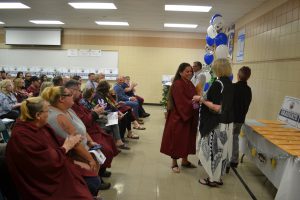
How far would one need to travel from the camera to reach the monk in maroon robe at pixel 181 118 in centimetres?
367

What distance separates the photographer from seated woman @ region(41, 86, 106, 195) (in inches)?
93.7

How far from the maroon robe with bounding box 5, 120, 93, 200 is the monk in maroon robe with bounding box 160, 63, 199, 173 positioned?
1923 mm

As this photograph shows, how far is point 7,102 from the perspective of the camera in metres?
4.94

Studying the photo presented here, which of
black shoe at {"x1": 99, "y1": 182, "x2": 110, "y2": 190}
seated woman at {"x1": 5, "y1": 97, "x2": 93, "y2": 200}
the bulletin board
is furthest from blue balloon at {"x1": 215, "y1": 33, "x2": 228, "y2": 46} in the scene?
the bulletin board

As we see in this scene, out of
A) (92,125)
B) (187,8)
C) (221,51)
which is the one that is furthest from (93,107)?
(187,8)

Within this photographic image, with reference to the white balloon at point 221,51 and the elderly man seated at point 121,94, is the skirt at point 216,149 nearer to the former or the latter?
the white balloon at point 221,51

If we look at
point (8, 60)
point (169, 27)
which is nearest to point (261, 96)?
point (169, 27)

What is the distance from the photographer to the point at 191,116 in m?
3.72

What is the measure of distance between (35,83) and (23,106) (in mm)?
4856

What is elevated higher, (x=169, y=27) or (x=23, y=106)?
(x=169, y=27)

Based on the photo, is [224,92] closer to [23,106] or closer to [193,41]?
[23,106]

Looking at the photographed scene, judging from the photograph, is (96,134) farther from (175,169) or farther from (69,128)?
(175,169)

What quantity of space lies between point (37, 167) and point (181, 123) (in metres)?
2.24

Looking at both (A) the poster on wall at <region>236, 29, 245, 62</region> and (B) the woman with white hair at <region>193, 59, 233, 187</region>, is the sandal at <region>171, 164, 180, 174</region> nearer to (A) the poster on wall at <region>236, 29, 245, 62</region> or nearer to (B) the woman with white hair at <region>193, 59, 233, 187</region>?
(B) the woman with white hair at <region>193, 59, 233, 187</region>
